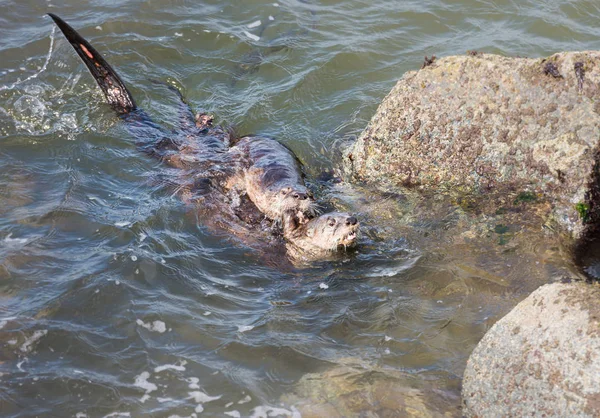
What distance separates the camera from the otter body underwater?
5266 mm

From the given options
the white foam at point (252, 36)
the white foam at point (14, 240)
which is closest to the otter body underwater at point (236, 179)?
the white foam at point (14, 240)

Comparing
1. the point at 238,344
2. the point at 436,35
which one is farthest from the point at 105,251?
the point at 436,35

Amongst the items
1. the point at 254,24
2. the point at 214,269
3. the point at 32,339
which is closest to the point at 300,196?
the point at 214,269

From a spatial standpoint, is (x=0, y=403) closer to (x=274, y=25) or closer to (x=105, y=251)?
(x=105, y=251)

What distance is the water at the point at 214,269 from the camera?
13.1 ft

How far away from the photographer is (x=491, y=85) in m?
5.07

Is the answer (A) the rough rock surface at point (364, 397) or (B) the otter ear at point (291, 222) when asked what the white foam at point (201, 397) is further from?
(B) the otter ear at point (291, 222)

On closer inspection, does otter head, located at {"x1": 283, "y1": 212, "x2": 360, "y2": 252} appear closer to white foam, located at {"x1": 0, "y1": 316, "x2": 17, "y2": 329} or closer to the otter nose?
the otter nose

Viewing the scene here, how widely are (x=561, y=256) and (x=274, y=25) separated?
5.86 meters

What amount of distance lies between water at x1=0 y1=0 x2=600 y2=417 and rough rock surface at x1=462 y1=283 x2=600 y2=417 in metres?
0.50

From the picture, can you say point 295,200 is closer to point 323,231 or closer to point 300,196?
point 300,196

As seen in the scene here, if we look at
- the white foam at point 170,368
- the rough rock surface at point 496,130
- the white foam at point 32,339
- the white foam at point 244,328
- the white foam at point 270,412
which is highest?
the rough rock surface at point 496,130

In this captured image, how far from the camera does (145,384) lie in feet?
13.2

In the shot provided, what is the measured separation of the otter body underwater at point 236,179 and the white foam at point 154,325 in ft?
3.86
